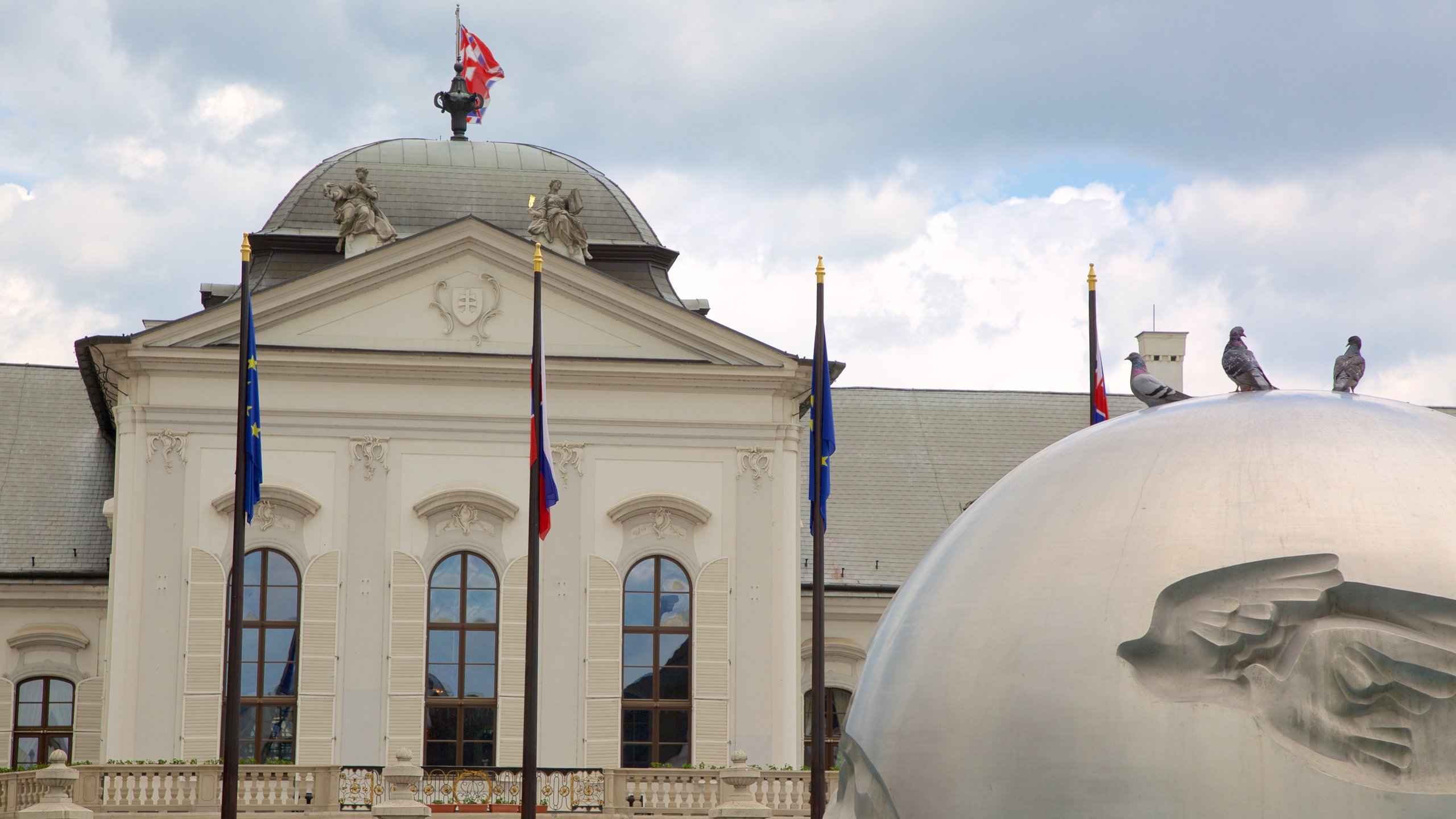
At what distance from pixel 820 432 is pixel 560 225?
878 cm

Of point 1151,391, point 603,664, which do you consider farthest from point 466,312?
point 1151,391

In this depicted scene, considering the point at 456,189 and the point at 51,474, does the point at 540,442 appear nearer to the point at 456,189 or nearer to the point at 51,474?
the point at 456,189

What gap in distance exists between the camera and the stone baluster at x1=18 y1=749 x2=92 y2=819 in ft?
78.5

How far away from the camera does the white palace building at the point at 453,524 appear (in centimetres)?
2995

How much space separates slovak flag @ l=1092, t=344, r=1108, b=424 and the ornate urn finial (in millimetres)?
17052

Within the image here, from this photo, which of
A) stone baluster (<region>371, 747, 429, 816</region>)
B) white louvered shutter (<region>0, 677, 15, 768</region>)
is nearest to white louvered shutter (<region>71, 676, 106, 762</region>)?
white louvered shutter (<region>0, 677, 15, 768</region>)

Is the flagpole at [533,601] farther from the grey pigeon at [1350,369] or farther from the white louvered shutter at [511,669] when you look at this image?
the grey pigeon at [1350,369]

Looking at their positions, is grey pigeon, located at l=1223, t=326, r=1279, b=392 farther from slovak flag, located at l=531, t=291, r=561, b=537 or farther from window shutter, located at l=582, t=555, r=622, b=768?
window shutter, located at l=582, t=555, r=622, b=768

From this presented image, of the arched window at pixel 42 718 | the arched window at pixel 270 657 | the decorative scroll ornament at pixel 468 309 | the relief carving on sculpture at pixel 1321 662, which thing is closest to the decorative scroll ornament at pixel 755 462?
the decorative scroll ornament at pixel 468 309

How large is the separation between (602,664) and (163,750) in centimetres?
726

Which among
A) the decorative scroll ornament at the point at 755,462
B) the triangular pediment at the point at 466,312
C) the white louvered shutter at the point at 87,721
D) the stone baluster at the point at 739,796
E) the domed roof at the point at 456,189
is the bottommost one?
the stone baluster at the point at 739,796

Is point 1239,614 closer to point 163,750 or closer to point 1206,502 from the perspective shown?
point 1206,502

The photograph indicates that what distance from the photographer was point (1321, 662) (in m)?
5.77

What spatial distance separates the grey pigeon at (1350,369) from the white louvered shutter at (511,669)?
24004 millimetres
